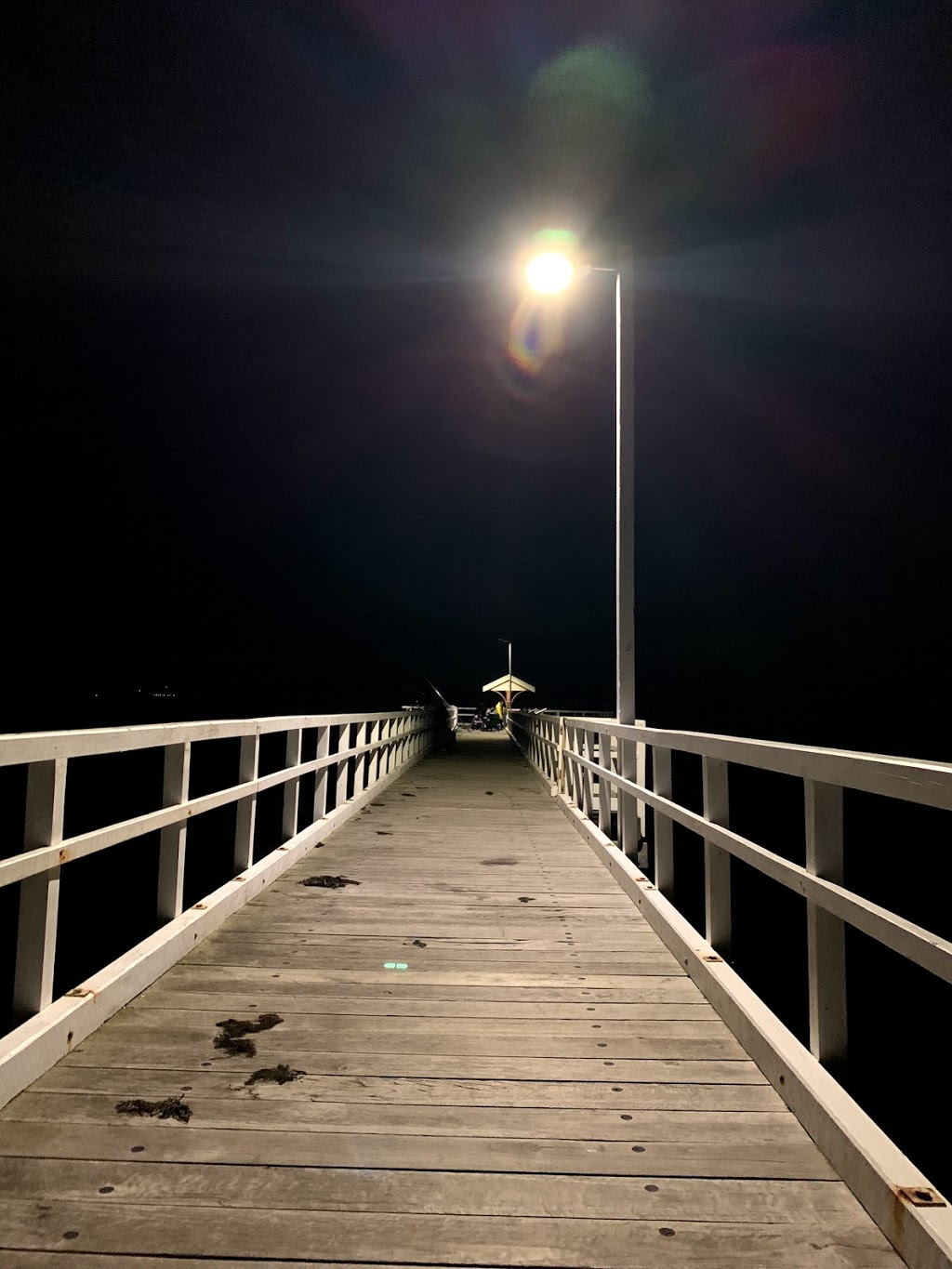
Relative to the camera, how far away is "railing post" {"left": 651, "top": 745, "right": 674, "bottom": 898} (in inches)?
203

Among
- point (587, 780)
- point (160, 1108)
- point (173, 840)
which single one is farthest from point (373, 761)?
point (160, 1108)

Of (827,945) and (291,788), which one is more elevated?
(291,788)

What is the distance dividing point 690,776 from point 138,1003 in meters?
70.7

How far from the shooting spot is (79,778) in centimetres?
6162

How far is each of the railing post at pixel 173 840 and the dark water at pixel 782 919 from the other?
210 mm

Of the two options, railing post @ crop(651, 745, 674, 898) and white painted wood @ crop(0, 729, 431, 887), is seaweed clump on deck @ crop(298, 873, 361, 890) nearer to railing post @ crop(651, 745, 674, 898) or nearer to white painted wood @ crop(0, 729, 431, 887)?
white painted wood @ crop(0, 729, 431, 887)

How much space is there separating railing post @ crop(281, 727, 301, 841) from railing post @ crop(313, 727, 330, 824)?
2.04ft

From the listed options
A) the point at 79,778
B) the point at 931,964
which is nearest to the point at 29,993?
the point at 931,964

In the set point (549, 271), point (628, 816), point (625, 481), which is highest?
point (549, 271)

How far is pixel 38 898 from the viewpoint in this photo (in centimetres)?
297

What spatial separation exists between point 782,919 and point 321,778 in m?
19.1

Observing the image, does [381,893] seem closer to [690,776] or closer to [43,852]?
[43,852]

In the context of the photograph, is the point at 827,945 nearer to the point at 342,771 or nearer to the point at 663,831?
the point at 663,831

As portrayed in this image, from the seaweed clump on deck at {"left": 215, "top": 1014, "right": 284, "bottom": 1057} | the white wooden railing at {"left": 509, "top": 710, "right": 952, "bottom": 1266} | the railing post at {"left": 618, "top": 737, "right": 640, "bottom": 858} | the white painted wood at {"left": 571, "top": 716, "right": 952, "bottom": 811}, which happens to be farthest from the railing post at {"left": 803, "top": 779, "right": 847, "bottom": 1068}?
the railing post at {"left": 618, "top": 737, "right": 640, "bottom": 858}
